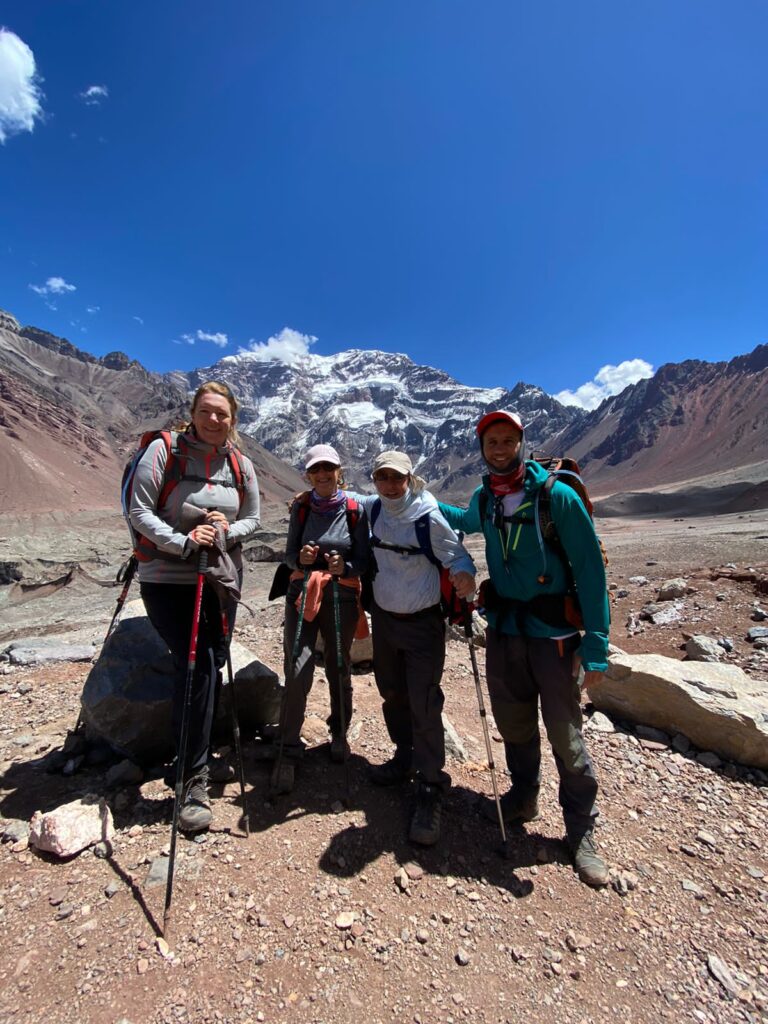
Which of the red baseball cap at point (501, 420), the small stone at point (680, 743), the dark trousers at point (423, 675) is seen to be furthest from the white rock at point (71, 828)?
the small stone at point (680, 743)

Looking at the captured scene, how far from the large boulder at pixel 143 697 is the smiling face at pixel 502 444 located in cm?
288

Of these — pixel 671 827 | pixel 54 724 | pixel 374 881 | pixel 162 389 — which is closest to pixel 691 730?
pixel 671 827

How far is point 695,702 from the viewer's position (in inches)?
182

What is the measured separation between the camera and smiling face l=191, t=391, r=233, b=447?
3.57 meters

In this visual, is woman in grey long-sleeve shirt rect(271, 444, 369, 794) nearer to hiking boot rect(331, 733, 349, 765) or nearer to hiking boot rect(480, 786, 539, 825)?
hiking boot rect(331, 733, 349, 765)

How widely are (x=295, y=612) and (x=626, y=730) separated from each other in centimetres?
362

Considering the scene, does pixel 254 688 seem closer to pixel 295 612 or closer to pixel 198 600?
pixel 295 612

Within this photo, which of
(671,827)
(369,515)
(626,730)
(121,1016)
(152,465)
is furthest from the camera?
(626,730)

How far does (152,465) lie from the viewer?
3412mm

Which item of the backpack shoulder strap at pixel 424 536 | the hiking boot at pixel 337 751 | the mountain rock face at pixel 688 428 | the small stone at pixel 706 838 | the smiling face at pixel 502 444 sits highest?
the mountain rock face at pixel 688 428

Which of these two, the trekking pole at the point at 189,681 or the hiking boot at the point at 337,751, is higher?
the trekking pole at the point at 189,681

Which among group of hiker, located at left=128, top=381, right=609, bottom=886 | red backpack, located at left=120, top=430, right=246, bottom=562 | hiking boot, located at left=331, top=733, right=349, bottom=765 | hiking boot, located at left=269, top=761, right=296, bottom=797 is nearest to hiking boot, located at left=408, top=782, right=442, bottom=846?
group of hiker, located at left=128, top=381, right=609, bottom=886

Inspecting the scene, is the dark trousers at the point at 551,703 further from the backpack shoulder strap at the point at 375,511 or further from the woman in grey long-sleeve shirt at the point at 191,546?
the woman in grey long-sleeve shirt at the point at 191,546

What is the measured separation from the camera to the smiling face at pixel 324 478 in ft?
12.5
